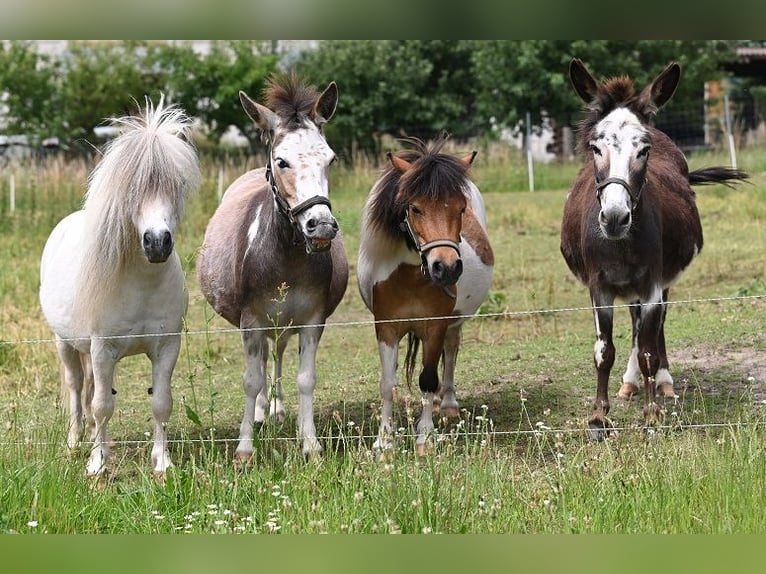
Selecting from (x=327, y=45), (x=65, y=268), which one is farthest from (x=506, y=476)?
(x=327, y=45)

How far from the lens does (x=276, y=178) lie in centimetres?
586

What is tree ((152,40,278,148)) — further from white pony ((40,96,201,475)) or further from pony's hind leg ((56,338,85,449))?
white pony ((40,96,201,475))

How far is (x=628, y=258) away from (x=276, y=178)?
2.29m

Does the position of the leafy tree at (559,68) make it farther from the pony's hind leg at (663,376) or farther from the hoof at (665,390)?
the hoof at (665,390)

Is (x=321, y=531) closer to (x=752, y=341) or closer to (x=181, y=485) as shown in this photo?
(x=181, y=485)

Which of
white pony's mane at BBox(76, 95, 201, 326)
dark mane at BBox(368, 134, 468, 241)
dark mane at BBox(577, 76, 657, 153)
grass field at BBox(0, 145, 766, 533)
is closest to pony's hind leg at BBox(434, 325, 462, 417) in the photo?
grass field at BBox(0, 145, 766, 533)

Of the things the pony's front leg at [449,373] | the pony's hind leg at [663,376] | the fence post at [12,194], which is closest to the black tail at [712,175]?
the pony's hind leg at [663,376]

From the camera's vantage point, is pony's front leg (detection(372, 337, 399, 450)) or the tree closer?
pony's front leg (detection(372, 337, 399, 450))

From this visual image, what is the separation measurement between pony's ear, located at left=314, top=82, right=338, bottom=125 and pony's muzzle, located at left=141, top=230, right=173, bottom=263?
3.96 feet

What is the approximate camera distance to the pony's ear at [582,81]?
6.29 m

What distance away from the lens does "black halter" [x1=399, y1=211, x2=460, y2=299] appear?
5.81 m

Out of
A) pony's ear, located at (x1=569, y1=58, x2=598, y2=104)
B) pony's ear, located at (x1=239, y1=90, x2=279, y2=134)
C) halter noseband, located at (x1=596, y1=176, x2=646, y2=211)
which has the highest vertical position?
pony's ear, located at (x1=569, y1=58, x2=598, y2=104)

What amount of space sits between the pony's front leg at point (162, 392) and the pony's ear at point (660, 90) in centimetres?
322

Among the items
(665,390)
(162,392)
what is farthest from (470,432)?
(665,390)
